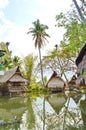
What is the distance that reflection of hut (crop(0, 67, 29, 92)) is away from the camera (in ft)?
139

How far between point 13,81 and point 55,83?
853 centimetres

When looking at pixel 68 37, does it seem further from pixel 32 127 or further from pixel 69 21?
pixel 32 127

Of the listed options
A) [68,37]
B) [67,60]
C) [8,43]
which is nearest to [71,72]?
[67,60]

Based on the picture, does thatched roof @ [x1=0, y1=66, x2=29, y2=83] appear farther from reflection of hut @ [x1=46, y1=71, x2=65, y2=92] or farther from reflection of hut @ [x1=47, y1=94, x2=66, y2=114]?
reflection of hut @ [x1=47, y1=94, x2=66, y2=114]

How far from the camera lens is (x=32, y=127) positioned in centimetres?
1310

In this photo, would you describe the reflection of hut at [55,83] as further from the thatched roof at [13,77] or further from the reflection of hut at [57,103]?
the reflection of hut at [57,103]

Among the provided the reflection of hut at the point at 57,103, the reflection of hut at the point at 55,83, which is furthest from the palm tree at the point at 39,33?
the reflection of hut at the point at 57,103

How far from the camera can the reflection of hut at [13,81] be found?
42334 mm

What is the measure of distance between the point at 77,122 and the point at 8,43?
4188 centimetres

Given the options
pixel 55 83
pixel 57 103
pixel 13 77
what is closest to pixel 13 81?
pixel 13 77

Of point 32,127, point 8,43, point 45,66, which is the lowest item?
point 32,127

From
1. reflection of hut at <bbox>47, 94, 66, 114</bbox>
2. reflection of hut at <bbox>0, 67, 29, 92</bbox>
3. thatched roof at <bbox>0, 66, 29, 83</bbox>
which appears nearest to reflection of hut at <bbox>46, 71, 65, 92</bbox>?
reflection of hut at <bbox>0, 67, 29, 92</bbox>

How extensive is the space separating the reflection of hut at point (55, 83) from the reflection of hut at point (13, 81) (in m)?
4.71

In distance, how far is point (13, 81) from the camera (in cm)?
4422
